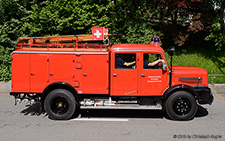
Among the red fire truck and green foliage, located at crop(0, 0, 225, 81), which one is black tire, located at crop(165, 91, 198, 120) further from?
green foliage, located at crop(0, 0, 225, 81)

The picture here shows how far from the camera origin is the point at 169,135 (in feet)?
18.4

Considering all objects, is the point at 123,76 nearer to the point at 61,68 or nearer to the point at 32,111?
the point at 61,68

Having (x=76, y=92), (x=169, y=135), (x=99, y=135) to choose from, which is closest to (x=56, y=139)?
(x=99, y=135)

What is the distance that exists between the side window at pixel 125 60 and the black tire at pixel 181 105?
1.51m

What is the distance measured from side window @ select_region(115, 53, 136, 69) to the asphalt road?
5.42 feet

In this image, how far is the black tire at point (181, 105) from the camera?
6645 mm

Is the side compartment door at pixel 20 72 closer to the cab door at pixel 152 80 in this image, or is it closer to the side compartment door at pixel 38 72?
the side compartment door at pixel 38 72

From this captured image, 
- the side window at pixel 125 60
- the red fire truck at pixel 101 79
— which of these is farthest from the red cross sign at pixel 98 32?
the side window at pixel 125 60

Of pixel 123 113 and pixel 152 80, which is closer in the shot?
pixel 152 80

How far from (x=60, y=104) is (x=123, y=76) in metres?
2.08

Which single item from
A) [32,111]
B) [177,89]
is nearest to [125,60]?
[177,89]

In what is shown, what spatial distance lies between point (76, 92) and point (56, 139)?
175 cm

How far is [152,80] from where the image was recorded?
675 cm

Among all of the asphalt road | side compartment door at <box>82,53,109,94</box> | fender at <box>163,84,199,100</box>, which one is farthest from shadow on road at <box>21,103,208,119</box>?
side compartment door at <box>82,53,109,94</box>
